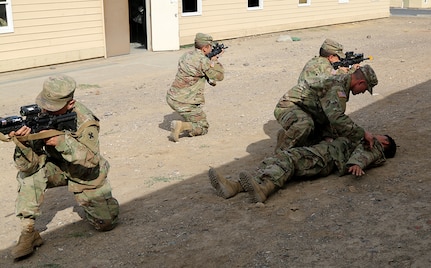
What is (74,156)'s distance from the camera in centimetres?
474

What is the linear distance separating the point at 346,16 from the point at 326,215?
→ 20432mm

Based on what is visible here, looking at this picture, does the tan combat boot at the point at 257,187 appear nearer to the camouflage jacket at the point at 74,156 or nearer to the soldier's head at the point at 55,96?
A: the camouflage jacket at the point at 74,156

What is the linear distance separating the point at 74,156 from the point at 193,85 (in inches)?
150

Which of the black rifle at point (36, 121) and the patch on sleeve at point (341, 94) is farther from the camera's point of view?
the patch on sleeve at point (341, 94)

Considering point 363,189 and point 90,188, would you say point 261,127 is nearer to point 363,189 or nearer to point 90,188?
point 363,189

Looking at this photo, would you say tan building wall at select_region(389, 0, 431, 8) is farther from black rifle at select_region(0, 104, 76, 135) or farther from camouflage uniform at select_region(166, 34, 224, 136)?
black rifle at select_region(0, 104, 76, 135)

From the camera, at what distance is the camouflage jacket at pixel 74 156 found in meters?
4.73

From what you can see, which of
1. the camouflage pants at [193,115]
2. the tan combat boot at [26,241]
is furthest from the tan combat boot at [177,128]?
the tan combat boot at [26,241]

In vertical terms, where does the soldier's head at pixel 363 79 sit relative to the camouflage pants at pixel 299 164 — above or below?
above

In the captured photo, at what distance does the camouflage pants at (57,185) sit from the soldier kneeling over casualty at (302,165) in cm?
112

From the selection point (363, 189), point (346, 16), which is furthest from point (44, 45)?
point (346, 16)

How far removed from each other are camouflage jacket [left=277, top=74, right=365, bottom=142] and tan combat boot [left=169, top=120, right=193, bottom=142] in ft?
6.23

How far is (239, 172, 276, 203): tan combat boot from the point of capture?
18.0ft

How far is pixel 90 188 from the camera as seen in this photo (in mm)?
5219
